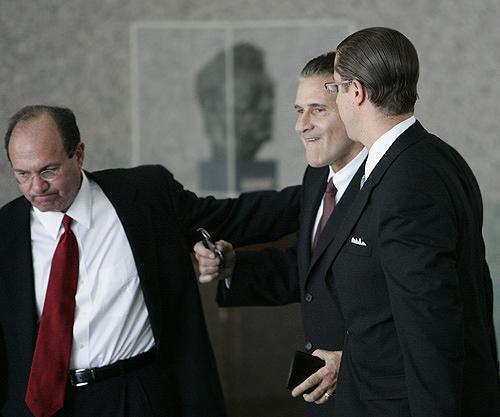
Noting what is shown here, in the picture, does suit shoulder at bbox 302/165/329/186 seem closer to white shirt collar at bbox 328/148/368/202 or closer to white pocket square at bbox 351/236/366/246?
white shirt collar at bbox 328/148/368/202

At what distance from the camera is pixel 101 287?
82.0 inches

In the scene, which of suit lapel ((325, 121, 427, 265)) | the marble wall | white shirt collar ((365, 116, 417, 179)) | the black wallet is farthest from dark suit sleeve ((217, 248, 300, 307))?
the marble wall

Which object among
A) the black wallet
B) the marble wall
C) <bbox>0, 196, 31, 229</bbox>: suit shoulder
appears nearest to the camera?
the black wallet

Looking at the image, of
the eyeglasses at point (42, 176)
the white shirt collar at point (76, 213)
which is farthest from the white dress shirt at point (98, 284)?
the eyeglasses at point (42, 176)

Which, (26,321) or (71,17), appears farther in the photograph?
(71,17)

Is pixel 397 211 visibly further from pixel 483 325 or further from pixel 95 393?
pixel 95 393

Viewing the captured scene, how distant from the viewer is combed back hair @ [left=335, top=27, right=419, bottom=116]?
1712 mm

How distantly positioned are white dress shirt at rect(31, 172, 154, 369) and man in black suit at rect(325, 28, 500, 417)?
554mm

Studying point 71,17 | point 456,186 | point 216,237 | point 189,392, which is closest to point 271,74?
point 71,17

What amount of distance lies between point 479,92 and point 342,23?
0.86 meters

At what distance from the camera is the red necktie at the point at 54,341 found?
199cm

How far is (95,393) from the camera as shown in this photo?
2059 mm

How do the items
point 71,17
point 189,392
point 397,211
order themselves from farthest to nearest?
point 71,17, point 189,392, point 397,211

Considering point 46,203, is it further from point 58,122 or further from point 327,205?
point 327,205
